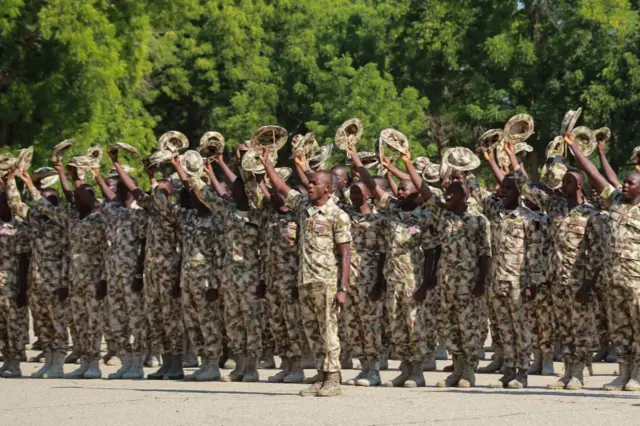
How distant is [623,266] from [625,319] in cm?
52

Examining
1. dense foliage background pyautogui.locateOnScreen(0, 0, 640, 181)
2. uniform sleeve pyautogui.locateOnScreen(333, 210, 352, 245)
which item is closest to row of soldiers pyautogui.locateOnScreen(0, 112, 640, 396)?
uniform sleeve pyautogui.locateOnScreen(333, 210, 352, 245)

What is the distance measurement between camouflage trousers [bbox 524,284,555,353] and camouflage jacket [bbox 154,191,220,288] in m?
3.30

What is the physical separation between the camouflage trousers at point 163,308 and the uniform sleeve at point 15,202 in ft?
6.44

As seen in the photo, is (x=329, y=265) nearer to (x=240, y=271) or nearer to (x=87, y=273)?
(x=240, y=271)

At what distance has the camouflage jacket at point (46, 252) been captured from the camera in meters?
16.0

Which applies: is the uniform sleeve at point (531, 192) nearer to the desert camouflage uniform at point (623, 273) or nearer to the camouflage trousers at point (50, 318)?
the desert camouflage uniform at point (623, 273)

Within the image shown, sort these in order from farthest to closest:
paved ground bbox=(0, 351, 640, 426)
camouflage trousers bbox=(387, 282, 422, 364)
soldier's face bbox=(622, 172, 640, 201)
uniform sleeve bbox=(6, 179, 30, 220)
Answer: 1. uniform sleeve bbox=(6, 179, 30, 220)
2. camouflage trousers bbox=(387, 282, 422, 364)
3. soldier's face bbox=(622, 172, 640, 201)
4. paved ground bbox=(0, 351, 640, 426)

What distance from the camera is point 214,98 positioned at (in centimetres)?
4488

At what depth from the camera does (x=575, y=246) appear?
13.4m

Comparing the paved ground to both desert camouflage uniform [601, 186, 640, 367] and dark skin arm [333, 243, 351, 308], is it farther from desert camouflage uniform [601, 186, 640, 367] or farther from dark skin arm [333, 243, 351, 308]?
dark skin arm [333, 243, 351, 308]

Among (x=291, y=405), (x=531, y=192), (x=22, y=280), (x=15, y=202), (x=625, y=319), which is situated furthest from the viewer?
(x=15, y=202)

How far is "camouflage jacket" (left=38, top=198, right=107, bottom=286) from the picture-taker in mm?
15555

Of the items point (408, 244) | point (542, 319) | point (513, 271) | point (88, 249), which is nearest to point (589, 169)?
point (513, 271)

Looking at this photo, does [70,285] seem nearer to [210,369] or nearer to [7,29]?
[210,369]
